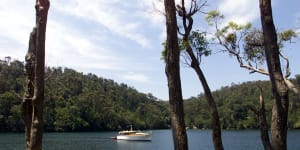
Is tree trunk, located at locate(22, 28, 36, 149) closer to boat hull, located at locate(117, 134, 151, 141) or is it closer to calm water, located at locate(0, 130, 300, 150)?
calm water, located at locate(0, 130, 300, 150)

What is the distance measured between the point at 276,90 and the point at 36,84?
11.4 feet

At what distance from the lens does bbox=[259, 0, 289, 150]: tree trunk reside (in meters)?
6.05

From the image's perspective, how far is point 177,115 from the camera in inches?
229

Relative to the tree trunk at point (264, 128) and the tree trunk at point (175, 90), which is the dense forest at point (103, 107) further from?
the tree trunk at point (175, 90)

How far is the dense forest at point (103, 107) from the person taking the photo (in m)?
123

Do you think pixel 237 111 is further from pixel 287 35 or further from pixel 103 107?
pixel 287 35

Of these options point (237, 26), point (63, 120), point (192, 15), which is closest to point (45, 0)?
point (192, 15)

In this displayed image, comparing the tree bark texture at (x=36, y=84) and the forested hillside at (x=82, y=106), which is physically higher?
the forested hillside at (x=82, y=106)

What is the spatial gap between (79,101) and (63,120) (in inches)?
622

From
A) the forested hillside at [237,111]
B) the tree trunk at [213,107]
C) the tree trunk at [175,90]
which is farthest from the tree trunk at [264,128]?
the forested hillside at [237,111]

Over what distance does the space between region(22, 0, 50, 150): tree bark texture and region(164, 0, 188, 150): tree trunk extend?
1.81m

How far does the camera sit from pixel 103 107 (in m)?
148

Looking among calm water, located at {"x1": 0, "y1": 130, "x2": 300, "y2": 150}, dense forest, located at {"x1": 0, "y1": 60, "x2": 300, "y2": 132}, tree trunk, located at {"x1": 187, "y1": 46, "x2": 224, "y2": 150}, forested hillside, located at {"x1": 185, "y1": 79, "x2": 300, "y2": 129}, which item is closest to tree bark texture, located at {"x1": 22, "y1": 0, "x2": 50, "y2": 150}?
tree trunk, located at {"x1": 187, "y1": 46, "x2": 224, "y2": 150}

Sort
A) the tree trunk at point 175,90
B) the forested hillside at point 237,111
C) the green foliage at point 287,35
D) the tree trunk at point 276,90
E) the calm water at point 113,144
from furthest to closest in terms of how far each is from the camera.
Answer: the forested hillside at point 237,111 → the calm water at point 113,144 → the green foliage at point 287,35 → the tree trunk at point 276,90 → the tree trunk at point 175,90
